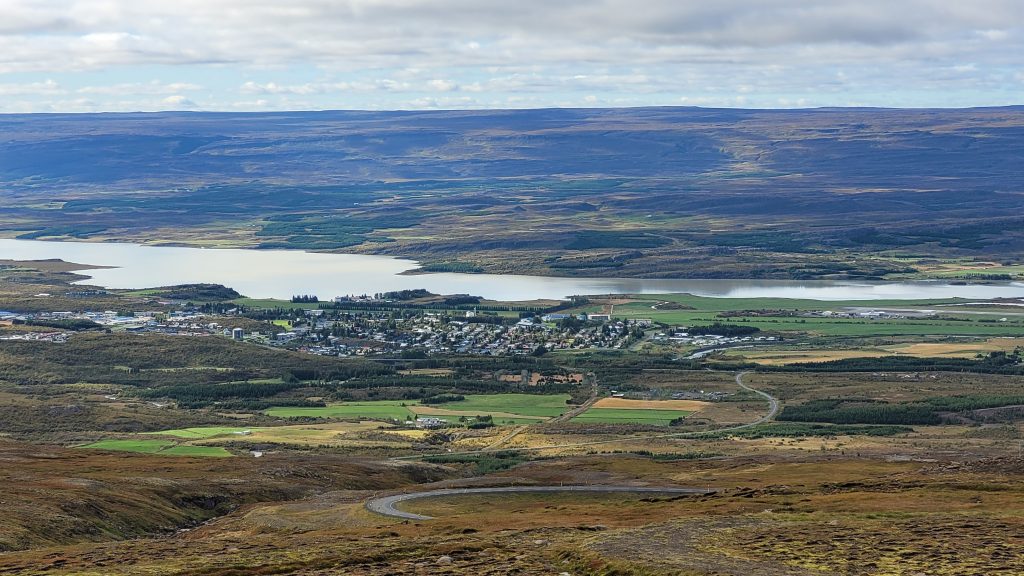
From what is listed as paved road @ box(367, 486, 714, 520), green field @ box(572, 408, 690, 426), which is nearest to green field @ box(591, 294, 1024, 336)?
green field @ box(572, 408, 690, 426)

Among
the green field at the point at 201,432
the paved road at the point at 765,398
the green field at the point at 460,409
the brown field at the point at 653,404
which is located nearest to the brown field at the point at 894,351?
the paved road at the point at 765,398

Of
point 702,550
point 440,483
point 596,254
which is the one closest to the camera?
point 702,550

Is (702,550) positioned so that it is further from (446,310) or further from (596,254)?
(596,254)

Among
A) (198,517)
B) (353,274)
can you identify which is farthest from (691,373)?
(353,274)

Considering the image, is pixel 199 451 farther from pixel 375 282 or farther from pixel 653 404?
pixel 375 282

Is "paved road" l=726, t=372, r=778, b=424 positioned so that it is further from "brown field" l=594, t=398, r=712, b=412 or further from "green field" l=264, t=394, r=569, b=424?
"green field" l=264, t=394, r=569, b=424

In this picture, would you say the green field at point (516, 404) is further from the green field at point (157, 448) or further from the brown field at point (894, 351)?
the brown field at point (894, 351)
